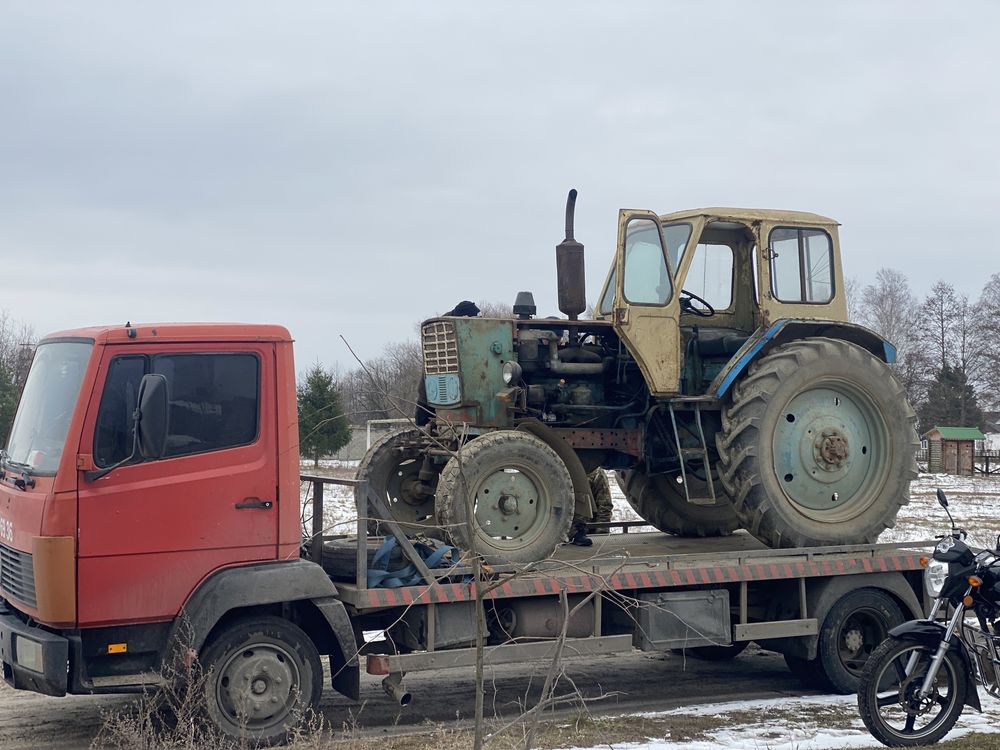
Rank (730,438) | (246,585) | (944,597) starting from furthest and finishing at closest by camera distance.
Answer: (730,438)
(944,597)
(246,585)

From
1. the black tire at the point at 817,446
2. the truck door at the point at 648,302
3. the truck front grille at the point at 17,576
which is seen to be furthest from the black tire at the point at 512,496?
the truck front grille at the point at 17,576

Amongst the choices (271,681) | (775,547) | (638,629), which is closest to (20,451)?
(271,681)

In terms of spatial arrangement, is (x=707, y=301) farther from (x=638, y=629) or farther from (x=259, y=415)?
(x=259, y=415)

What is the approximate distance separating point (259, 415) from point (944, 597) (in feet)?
14.6

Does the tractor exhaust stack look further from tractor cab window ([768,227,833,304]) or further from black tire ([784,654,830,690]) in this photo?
black tire ([784,654,830,690])

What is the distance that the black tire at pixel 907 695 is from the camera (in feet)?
23.7

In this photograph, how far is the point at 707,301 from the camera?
1006cm

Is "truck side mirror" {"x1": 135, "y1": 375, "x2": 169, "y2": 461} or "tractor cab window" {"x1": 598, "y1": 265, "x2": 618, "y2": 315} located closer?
"truck side mirror" {"x1": 135, "y1": 375, "x2": 169, "y2": 461}

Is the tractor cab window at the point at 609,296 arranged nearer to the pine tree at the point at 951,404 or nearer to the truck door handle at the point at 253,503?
the truck door handle at the point at 253,503

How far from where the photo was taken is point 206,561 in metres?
6.88

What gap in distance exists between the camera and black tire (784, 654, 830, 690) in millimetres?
9117

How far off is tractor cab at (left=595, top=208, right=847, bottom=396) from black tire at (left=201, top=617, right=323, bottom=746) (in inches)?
141

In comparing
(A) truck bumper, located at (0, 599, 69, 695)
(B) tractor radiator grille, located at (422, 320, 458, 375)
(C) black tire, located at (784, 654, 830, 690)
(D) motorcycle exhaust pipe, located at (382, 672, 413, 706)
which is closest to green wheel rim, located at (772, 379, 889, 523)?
(C) black tire, located at (784, 654, 830, 690)

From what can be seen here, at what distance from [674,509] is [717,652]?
1324 mm
